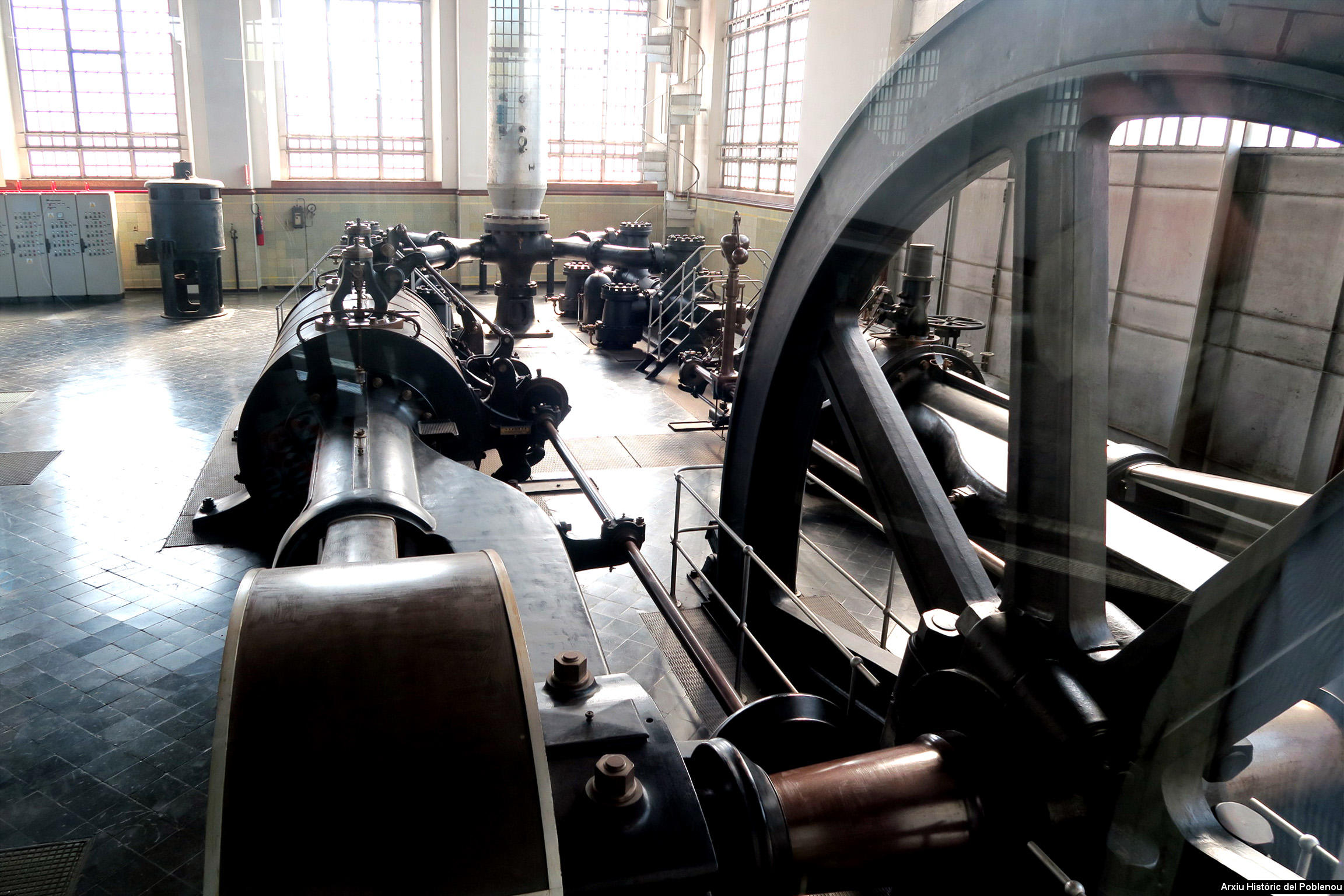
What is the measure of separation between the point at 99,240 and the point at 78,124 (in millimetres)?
2411

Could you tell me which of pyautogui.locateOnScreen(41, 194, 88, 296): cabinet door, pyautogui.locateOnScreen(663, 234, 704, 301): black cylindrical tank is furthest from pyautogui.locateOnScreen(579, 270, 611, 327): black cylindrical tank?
pyautogui.locateOnScreen(41, 194, 88, 296): cabinet door

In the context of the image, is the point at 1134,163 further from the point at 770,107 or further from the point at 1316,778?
the point at 770,107

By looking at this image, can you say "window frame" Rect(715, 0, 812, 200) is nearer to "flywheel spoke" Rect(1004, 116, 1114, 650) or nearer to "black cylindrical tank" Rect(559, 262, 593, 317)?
"black cylindrical tank" Rect(559, 262, 593, 317)

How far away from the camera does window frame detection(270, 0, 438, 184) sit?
1288 cm

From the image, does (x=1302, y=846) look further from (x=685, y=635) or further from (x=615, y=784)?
(x=685, y=635)

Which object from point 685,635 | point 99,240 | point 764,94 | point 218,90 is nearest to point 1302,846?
point 685,635

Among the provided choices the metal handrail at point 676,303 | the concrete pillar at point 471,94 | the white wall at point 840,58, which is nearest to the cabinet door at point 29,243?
the concrete pillar at point 471,94

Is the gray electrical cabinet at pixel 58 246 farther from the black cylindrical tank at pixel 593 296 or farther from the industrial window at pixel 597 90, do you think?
the industrial window at pixel 597 90

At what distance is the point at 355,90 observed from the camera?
44.8ft

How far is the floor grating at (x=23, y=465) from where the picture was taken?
17.4 feet

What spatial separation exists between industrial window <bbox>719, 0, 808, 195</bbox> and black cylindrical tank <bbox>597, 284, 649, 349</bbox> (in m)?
2.69

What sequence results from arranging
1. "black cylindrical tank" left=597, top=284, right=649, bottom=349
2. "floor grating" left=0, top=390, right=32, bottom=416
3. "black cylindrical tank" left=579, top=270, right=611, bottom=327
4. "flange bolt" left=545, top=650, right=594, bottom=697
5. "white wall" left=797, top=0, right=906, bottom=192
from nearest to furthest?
"flange bolt" left=545, top=650, right=594, bottom=697, "white wall" left=797, top=0, right=906, bottom=192, "floor grating" left=0, top=390, right=32, bottom=416, "black cylindrical tank" left=597, top=284, right=649, bottom=349, "black cylindrical tank" left=579, top=270, right=611, bottom=327

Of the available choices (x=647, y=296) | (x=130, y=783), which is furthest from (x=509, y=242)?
(x=130, y=783)

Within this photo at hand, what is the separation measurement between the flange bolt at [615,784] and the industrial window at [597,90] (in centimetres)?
1488
